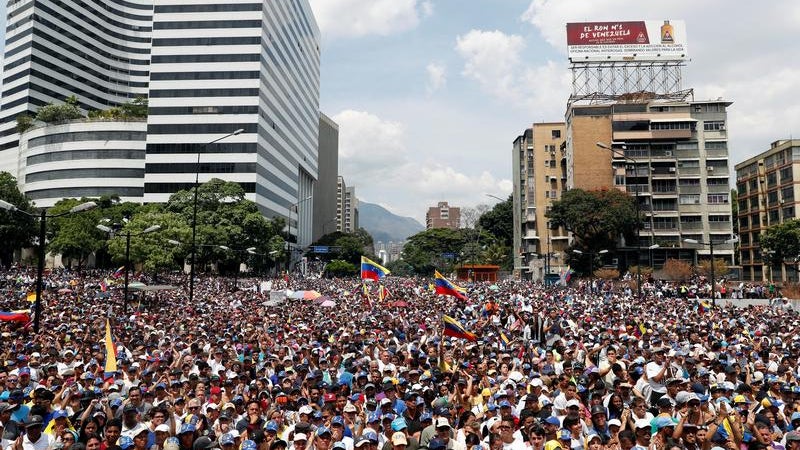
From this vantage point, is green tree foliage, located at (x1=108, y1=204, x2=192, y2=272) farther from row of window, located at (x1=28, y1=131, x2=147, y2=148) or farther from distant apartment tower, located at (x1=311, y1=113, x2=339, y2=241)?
distant apartment tower, located at (x1=311, y1=113, x2=339, y2=241)

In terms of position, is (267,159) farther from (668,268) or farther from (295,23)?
(668,268)

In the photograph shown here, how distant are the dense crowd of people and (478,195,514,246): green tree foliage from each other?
9110 cm

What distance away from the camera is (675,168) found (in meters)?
73.4

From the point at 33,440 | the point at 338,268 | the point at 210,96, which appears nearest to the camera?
the point at 33,440

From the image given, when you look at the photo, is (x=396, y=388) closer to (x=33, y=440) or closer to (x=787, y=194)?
(x=33, y=440)

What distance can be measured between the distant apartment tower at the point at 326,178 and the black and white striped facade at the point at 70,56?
151 ft

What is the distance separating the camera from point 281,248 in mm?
68875

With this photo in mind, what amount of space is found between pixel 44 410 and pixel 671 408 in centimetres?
833

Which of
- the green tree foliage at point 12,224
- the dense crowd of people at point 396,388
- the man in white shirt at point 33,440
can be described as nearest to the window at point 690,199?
the dense crowd of people at point 396,388

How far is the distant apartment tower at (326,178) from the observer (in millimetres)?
148125

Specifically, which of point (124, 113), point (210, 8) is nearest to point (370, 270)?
point (210, 8)

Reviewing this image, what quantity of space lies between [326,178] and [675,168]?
10418 centimetres

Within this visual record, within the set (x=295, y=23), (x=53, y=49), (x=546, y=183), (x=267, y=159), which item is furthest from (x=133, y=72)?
(x=546, y=183)

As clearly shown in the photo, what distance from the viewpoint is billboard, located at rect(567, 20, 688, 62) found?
2813 inches
